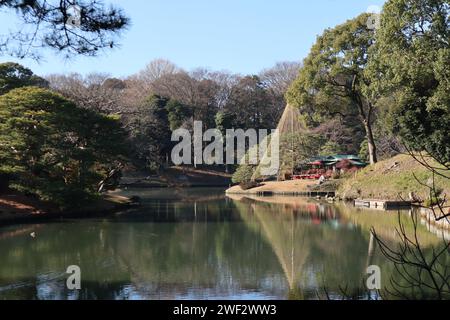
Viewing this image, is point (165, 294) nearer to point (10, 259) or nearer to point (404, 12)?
point (10, 259)

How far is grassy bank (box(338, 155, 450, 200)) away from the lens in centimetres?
1876

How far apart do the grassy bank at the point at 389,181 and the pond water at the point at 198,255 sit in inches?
82.3

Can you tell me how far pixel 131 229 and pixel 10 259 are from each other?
4.27 m

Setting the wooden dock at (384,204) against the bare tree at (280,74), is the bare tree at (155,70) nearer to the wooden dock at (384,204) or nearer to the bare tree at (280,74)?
the bare tree at (280,74)

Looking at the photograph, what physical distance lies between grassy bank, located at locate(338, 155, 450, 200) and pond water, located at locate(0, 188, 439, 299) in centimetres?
209

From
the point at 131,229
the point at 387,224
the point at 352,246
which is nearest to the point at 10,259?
the point at 131,229

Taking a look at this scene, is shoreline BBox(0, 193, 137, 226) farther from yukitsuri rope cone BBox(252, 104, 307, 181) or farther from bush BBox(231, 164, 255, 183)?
bush BBox(231, 164, 255, 183)

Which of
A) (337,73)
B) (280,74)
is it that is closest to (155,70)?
(280,74)

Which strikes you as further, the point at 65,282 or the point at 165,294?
the point at 65,282

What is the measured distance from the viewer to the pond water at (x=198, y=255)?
773cm

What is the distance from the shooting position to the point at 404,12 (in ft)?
48.6

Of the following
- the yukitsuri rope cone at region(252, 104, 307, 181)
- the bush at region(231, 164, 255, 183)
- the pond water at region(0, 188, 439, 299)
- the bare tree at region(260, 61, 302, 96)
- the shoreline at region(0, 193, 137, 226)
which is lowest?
the pond water at region(0, 188, 439, 299)

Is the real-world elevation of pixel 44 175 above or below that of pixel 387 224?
above

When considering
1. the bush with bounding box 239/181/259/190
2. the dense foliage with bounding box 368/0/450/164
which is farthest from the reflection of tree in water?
the bush with bounding box 239/181/259/190
